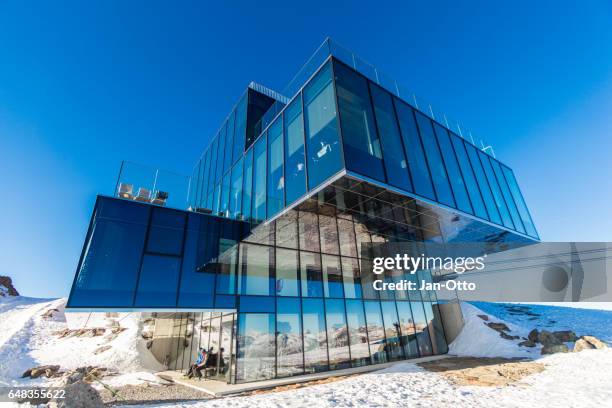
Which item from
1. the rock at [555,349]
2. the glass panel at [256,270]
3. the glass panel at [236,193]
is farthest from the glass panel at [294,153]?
the rock at [555,349]

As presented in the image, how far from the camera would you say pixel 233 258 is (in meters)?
12.6

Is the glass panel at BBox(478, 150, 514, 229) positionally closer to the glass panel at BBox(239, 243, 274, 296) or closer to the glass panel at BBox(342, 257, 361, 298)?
the glass panel at BBox(342, 257, 361, 298)

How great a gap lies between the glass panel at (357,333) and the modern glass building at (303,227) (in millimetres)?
71

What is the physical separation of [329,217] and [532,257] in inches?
822

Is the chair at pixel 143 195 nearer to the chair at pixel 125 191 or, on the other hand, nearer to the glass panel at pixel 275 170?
the chair at pixel 125 191

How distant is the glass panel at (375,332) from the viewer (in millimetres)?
14492

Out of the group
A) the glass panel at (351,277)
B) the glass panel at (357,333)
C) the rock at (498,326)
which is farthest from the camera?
the rock at (498,326)

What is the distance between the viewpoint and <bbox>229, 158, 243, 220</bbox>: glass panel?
13.5m

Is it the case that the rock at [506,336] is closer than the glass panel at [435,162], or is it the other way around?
the glass panel at [435,162]

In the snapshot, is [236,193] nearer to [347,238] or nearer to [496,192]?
[347,238]

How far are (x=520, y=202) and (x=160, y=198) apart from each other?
2076 cm

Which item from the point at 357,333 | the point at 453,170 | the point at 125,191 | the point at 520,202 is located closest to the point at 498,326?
the point at 520,202

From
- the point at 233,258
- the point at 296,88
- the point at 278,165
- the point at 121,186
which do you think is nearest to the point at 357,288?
the point at 233,258

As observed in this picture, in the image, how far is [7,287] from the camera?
32.3 meters
